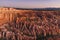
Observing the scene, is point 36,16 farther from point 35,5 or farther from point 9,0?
point 9,0

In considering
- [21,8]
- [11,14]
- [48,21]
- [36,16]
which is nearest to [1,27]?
Result: [11,14]

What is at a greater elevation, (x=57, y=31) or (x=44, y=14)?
(x=44, y=14)

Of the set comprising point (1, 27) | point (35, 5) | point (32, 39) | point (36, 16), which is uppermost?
point (35, 5)

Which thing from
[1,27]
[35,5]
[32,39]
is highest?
[35,5]

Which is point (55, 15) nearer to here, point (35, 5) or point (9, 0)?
point (35, 5)

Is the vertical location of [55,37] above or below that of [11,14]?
below

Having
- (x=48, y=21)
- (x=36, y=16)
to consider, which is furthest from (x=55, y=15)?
(x=36, y=16)

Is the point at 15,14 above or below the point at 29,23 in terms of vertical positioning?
above

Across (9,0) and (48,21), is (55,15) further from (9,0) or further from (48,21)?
(9,0)
